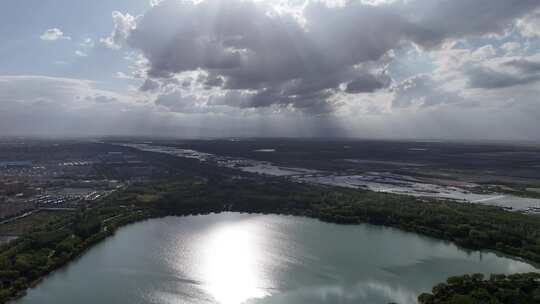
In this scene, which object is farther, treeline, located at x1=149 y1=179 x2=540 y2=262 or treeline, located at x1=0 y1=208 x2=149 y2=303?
treeline, located at x1=149 y1=179 x2=540 y2=262

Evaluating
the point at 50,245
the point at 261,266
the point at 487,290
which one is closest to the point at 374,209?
the point at 261,266

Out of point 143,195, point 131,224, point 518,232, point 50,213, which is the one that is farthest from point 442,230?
point 50,213

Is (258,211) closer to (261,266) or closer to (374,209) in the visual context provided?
(374,209)

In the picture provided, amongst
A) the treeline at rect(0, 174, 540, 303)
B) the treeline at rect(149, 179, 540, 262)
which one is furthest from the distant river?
the treeline at rect(149, 179, 540, 262)

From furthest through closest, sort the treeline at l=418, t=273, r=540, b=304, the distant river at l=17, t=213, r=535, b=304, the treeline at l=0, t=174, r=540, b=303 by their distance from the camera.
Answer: the treeline at l=0, t=174, r=540, b=303 → the distant river at l=17, t=213, r=535, b=304 → the treeline at l=418, t=273, r=540, b=304

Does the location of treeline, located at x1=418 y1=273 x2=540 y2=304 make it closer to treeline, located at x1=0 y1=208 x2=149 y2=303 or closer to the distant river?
the distant river

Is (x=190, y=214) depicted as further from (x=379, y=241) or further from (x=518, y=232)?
(x=518, y=232)

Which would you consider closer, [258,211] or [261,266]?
[261,266]
